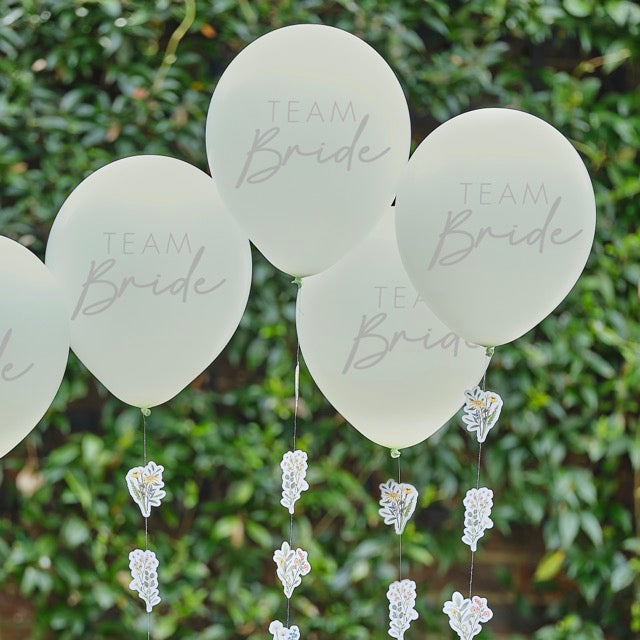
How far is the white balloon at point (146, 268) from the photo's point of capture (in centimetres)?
124

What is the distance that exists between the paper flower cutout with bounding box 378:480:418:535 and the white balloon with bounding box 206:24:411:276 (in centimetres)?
32

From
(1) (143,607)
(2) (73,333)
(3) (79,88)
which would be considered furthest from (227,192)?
(1) (143,607)

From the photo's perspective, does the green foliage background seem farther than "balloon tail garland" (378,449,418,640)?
Yes

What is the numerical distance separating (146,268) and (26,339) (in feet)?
0.54

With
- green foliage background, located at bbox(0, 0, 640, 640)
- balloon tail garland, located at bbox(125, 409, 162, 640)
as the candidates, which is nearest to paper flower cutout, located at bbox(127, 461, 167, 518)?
balloon tail garland, located at bbox(125, 409, 162, 640)

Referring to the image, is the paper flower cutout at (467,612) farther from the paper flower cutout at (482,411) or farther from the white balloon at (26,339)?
the white balloon at (26,339)

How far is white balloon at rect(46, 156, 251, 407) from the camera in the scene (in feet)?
4.06

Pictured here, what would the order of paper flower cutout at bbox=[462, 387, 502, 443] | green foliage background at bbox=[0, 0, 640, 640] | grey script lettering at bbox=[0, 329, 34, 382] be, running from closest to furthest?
grey script lettering at bbox=[0, 329, 34, 382]
paper flower cutout at bbox=[462, 387, 502, 443]
green foliage background at bbox=[0, 0, 640, 640]

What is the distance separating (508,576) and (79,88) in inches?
52.1

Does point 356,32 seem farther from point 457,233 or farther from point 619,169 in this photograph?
point 457,233

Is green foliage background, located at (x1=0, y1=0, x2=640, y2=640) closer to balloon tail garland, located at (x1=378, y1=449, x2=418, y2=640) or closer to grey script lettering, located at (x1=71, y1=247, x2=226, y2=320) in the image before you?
balloon tail garland, located at (x1=378, y1=449, x2=418, y2=640)

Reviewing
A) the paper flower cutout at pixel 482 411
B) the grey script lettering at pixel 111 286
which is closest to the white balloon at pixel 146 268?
the grey script lettering at pixel 111 286

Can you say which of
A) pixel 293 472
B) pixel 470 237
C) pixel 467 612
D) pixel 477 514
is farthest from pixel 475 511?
pixel 470 237

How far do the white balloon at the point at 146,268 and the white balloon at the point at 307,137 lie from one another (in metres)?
0.07
